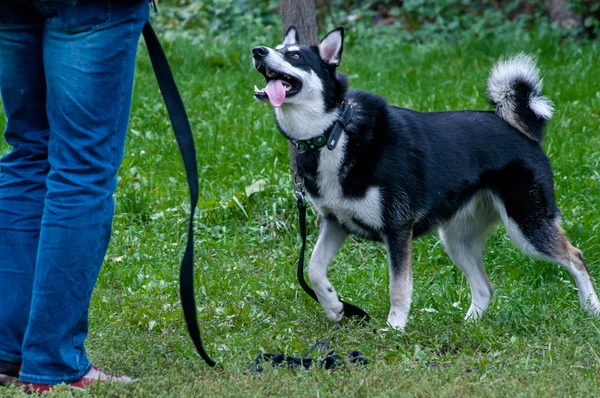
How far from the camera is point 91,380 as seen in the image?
290 cm

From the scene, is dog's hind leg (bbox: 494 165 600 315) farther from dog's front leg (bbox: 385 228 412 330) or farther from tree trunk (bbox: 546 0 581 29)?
tree trunk (bbox: 546 0 581 29)

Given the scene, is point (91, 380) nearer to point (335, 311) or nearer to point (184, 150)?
point (184, 150)

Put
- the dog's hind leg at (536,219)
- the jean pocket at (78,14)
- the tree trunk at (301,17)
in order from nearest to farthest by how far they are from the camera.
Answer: the jean pocket at (78,14)
the dog's hind leg at (536,219)
the tree trunk at (301,17)

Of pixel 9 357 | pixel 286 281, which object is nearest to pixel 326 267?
pixel 286 281

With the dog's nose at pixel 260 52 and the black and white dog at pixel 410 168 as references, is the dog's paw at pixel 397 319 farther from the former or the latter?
the dog's nose at pixel 260 52

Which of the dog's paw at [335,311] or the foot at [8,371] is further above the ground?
the foot at [8,371]

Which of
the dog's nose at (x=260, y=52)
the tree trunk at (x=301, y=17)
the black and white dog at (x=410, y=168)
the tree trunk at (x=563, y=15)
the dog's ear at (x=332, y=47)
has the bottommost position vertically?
the tree trunk at (x=563, y=15)

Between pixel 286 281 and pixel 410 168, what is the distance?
103 cm

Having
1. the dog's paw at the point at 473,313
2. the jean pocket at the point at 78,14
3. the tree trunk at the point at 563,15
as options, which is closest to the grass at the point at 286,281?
the dog's paw at the point at 473,313

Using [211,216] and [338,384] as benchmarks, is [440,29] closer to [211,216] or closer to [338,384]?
[211,216]

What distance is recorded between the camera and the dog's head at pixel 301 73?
367 cm

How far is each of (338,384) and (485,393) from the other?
532 millimetres

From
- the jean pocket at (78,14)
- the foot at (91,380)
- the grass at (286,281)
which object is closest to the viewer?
the jean pocket at (78,14)

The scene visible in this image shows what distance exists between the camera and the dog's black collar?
3.80 meters
